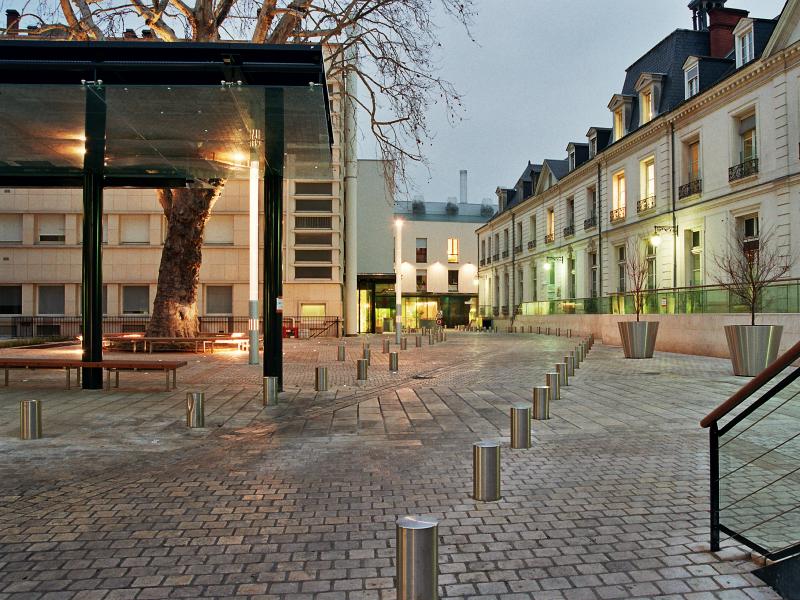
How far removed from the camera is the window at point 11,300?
35.9m

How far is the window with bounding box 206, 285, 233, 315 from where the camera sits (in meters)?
36.1

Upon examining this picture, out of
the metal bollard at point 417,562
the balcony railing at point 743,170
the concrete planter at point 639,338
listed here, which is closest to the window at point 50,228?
the concrete planter at point 639,338

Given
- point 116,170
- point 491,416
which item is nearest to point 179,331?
point 116,170

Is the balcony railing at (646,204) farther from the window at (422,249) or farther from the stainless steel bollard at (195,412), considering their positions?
the window at (422,249)

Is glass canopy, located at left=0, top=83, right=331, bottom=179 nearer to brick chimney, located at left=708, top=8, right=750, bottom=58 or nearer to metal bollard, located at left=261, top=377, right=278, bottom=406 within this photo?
metal bollard, located at left=261, top=377, right=278, bottom=406

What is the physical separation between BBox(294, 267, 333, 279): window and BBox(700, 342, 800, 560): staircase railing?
34.4m

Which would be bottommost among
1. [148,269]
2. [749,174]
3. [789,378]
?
[789,378]

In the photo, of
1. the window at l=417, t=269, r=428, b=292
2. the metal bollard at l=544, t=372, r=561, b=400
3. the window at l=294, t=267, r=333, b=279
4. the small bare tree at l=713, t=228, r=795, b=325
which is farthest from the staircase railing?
the window at l=417, t=269, r=428, b=292

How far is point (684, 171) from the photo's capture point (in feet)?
89.0

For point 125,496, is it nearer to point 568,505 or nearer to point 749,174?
point 568,505

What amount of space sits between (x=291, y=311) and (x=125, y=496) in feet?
105

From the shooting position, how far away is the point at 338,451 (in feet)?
20.9

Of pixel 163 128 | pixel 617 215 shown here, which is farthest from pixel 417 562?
pixel 617 215

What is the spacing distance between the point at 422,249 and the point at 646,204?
106ft
